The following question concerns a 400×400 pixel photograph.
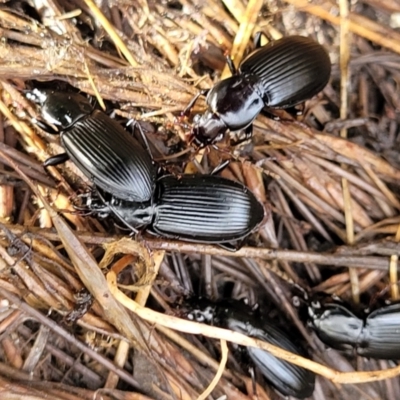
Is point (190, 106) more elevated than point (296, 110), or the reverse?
point (190, 106)

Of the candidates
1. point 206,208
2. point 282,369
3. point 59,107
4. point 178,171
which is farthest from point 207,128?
point 282,369

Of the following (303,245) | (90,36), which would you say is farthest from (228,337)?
(90,36)

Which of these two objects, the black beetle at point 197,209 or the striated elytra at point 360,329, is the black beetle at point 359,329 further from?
the black beetle at point 197,209

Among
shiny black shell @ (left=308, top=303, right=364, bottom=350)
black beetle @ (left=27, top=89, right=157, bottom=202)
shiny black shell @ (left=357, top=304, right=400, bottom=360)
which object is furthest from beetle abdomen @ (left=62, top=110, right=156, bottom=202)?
shiny black shell @ (left=357, top=304, right=400, bottom=360)

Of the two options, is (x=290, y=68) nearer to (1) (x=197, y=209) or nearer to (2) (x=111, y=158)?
(1) (x=197, y=209)

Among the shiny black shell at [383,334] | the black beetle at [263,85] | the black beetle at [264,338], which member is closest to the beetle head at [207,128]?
the black beetle at [263,85]

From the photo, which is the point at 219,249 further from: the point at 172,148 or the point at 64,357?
the point at 64,357
